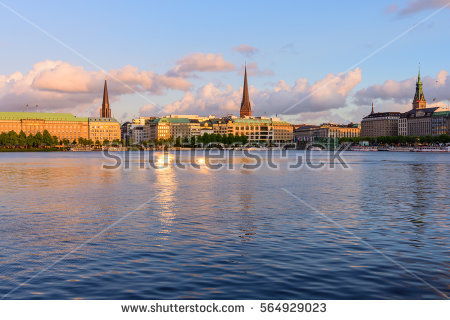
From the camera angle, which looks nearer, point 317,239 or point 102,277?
point 102,277

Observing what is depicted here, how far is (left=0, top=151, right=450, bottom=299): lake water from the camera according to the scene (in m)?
10.5

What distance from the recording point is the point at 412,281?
1097 centimetres

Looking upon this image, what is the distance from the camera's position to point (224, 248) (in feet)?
47.7

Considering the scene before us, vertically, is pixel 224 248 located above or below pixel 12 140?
below

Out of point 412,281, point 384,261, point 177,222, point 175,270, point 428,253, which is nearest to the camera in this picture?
point 412,281

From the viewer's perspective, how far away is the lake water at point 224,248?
34.4 ft

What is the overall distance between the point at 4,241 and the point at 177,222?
6.58 meters

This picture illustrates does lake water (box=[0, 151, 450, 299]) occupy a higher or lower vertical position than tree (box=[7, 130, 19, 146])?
lower

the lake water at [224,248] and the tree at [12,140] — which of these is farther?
the tree at [12,140]

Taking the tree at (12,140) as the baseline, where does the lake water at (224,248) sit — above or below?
below

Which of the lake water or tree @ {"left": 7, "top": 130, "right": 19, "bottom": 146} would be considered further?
tree @ {"left": 7, "top": 130, "right": 19, "bottom": 146}
